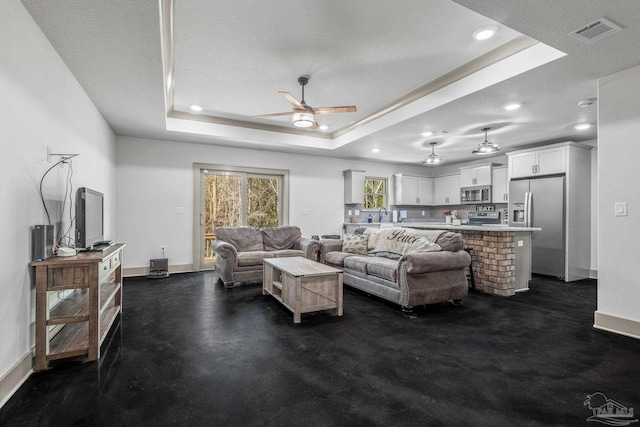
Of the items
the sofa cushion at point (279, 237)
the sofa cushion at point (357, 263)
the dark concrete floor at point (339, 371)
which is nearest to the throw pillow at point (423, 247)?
the sofa cushion at point (357, 263)

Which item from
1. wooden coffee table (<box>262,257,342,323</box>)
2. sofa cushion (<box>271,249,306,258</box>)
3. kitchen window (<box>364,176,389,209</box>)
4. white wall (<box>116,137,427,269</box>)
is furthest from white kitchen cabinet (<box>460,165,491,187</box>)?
wooden coffee table (<box>262,257,342,323</box>)

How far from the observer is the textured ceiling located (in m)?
2.24

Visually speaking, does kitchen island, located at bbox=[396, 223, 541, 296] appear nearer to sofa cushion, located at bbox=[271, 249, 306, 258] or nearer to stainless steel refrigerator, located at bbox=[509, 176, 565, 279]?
stainless steel refrigerator, located at bbox=[509, 176, 565, 279]

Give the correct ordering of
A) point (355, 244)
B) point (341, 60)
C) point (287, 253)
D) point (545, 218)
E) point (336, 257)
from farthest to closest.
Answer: point (545, 218) → point (287, 253) → point (355, 244) → point (336, 257) → point (341, 60)

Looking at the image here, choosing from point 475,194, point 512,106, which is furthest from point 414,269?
point 475,194

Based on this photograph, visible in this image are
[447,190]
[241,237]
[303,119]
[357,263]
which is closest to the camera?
[303,119]

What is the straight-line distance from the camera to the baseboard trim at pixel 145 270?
5.26m

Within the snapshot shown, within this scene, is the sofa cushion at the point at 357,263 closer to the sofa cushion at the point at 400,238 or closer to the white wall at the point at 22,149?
the sofa cushion at the point at 400,238

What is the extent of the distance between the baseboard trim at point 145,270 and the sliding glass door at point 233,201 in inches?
6.6

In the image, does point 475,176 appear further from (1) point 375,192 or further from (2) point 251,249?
(2) point 251,249

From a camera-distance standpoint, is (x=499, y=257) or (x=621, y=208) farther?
(x=499, y=257)

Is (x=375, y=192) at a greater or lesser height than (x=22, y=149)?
greater

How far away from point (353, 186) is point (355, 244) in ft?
8.75

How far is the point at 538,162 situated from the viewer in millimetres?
5656
